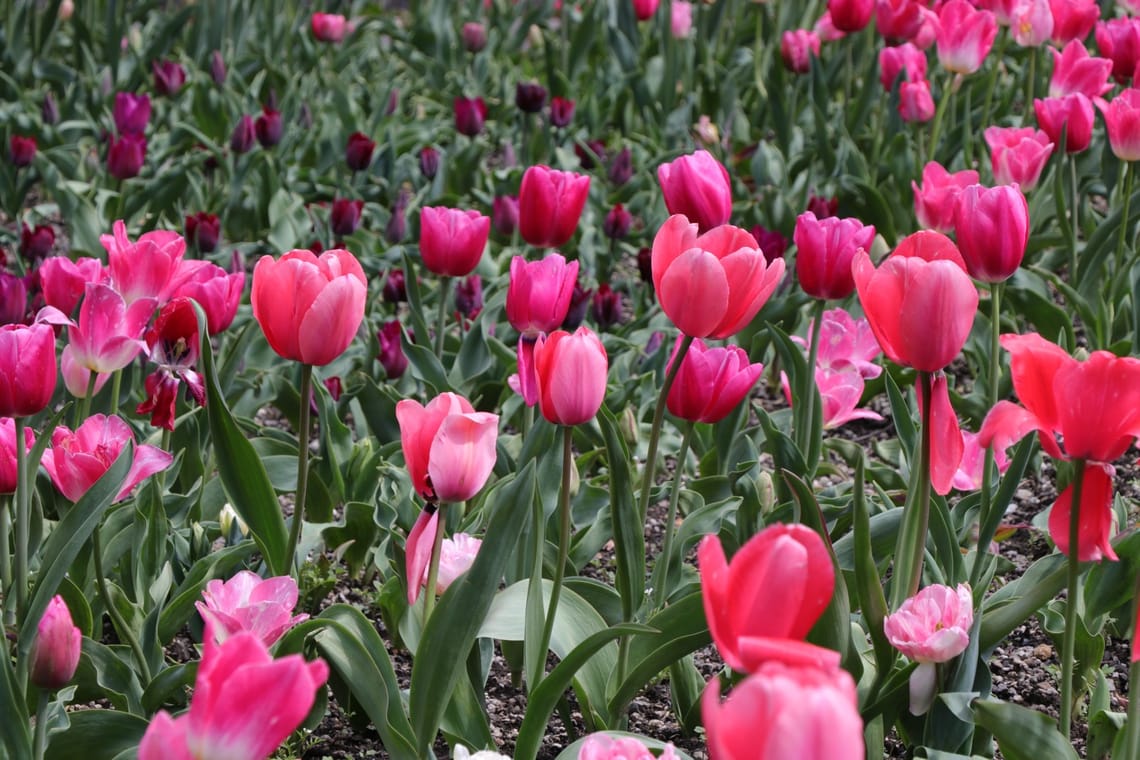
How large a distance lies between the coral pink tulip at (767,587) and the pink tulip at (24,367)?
856 mm

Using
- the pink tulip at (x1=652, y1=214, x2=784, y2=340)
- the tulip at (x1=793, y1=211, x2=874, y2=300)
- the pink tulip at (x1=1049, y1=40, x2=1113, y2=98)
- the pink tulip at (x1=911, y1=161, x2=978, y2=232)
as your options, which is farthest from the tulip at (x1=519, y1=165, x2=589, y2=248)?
the pink tulip at (x1=1049, y1=40, x2=1113, y2=98)

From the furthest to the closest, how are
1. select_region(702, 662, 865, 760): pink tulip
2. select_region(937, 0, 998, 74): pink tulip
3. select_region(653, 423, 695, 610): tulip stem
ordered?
select_region(937, 0, 998, 74): pink tulip
select_region(653, 423, 695, 610): tulip stem
select_region(702, 662, 865, 760): pink tulip

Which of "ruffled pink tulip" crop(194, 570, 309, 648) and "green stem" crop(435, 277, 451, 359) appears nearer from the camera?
"ruffled pink tulip" crop(194, 570, 309, 648)

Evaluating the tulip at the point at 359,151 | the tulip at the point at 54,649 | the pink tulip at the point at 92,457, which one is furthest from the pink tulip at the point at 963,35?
the tulip at the point at 54,649

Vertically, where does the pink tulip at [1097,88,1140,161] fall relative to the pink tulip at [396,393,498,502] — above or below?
above

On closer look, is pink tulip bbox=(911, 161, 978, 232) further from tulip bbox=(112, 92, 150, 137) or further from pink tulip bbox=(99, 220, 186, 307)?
tulip bbox=(112, 92, 150, 137)

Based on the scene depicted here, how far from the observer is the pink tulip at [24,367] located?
142cm

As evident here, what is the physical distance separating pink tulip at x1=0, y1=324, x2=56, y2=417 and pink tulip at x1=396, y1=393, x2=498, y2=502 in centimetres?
38

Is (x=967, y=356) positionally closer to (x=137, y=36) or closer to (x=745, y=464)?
(x=745, y=464)

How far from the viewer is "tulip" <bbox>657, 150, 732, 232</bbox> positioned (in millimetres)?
1881

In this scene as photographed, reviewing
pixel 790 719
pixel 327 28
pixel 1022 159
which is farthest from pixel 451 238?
pixel 327 28

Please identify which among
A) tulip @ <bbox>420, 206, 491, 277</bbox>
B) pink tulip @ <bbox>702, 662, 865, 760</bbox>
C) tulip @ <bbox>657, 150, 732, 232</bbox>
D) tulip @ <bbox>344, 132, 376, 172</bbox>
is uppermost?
pink tulip @ <bbox>702, 662, 865, 760</bbox>

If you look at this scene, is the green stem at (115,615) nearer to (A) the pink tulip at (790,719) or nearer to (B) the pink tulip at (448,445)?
(B) the pink tulip at (448,445)

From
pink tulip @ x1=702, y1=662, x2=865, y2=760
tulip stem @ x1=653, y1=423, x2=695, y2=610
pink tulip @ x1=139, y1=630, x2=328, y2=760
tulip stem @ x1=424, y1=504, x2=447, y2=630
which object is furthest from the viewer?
tulip stem @ x1=653, y1=423, x2=695, y2=610
